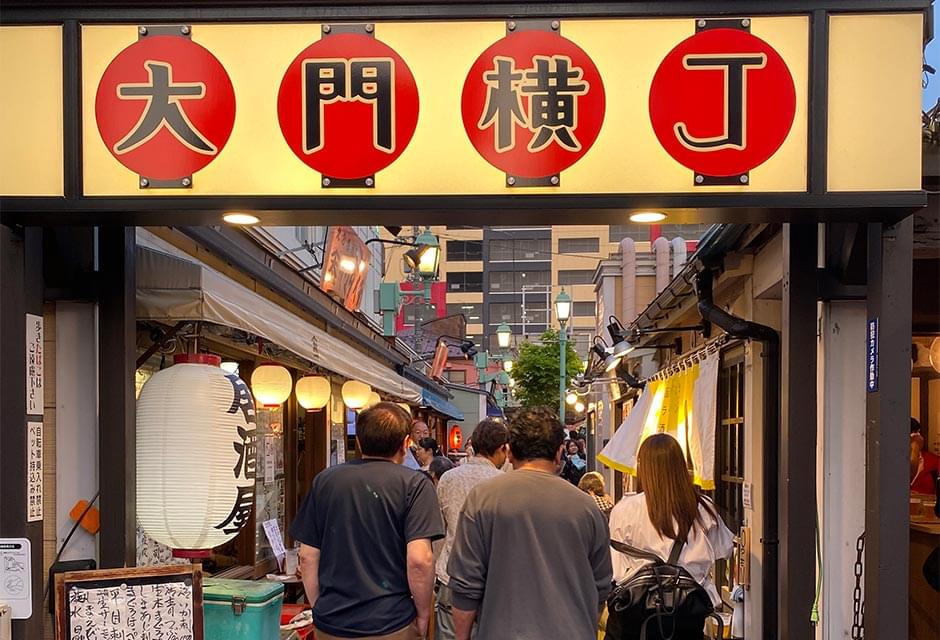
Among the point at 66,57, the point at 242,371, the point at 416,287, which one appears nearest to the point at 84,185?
the point at 66,57

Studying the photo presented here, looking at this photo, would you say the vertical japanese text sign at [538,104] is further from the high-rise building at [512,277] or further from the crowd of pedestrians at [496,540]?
the high-rise building at [512,277]

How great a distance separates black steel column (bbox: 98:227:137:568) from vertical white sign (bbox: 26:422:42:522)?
1.26ft

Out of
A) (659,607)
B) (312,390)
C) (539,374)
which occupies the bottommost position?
(539,374)

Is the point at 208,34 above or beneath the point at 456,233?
beneath

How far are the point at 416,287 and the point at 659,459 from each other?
26.4 metres

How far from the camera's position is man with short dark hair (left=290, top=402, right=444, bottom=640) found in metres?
4.89

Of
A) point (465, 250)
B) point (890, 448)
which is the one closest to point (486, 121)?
point (890, 448)

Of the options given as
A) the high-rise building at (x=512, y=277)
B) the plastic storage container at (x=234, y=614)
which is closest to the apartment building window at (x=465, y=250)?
the high-rise building at (x=512, y=277)

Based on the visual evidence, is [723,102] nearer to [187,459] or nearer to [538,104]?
[538,104]

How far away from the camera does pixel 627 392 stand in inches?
713

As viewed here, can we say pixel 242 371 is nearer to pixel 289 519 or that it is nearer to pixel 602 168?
pixel 289 519

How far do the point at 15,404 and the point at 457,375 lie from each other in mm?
52251

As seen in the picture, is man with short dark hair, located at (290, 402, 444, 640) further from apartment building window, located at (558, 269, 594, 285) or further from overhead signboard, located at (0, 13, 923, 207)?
apartment building window, located at (558, 269, 594, 285)

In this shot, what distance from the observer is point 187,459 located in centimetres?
502
